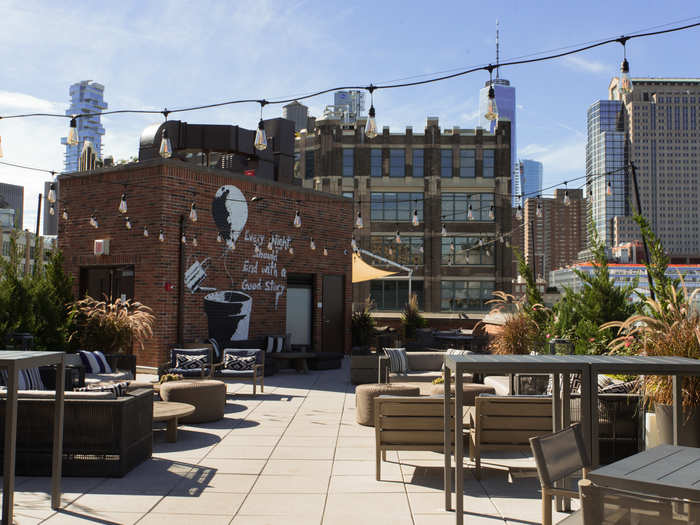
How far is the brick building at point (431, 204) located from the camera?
154 ft

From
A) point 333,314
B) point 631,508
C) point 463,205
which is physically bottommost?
point 631,508

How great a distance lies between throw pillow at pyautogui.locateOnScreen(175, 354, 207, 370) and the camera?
11.1 m

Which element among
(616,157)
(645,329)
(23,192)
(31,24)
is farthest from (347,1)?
(616,157)

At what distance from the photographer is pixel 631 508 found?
271 cm

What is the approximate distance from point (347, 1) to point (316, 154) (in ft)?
134

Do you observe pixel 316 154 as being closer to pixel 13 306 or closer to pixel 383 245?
pixel 383 245

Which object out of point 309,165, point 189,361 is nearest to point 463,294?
point 309,165

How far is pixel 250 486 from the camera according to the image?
18.6 feet

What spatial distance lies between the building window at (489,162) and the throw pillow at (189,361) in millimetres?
39382

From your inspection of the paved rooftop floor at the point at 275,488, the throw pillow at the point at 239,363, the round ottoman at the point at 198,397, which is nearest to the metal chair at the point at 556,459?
the paved rooftop floor at the point at 275,488

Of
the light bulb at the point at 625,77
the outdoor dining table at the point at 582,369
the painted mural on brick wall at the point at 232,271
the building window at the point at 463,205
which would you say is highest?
the building window at the point at 463,205

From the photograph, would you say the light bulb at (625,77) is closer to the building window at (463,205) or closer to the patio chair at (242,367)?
the patio chair at (242,367)

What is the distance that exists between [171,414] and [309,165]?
44424mm

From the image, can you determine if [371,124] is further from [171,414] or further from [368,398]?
[171,414]
